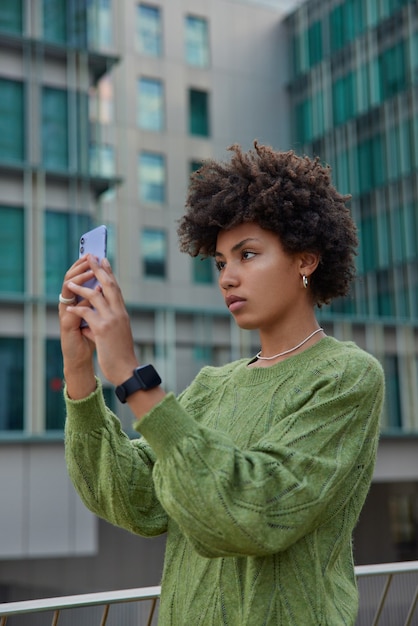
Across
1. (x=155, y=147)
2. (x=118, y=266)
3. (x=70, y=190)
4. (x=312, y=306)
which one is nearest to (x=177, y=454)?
(x=312, y=306)

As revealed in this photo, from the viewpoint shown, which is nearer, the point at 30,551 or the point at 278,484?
the point at 278,484

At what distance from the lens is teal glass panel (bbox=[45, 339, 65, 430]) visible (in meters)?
17.1

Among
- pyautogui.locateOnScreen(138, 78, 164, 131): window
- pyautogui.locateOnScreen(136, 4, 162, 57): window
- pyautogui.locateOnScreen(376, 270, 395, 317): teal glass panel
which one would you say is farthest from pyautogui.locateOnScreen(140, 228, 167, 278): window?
pyautogui.locateOnScreen(376, 270, 395, 317): teal glass panel

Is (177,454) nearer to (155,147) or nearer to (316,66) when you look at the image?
(155,147)

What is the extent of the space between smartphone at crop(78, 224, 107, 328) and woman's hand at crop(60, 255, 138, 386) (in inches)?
0.6

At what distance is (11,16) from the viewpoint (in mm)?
19125

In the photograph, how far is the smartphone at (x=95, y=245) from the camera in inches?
70.2

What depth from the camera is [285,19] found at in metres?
30.2

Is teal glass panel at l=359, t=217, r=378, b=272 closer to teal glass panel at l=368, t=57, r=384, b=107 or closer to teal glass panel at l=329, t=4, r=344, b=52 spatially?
teal glass panel at l=368, t=57, r=384, b=107

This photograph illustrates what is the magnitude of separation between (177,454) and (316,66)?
29.0 meters

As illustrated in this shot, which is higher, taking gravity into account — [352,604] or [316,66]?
[316,66]

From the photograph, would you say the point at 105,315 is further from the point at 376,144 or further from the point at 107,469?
the point at 376,144

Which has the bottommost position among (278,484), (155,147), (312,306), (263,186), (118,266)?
(278,484)

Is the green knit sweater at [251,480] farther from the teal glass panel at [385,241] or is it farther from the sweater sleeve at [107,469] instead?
the teal glass panel at [385,241]
